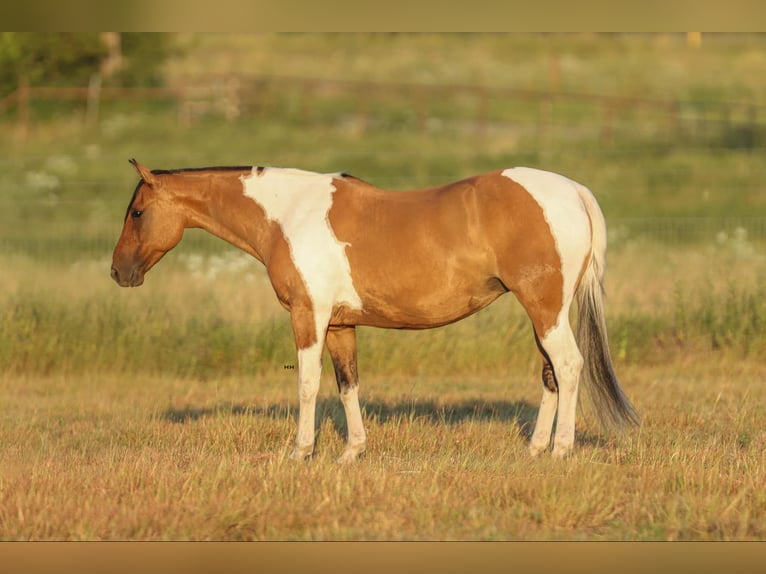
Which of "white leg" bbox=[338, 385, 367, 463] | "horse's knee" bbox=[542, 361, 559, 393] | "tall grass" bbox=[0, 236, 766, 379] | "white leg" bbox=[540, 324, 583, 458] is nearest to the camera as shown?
"white leg" bbox=[540, 324, 583, 458]

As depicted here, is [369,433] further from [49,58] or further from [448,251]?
[49,58]

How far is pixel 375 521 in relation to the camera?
679cm

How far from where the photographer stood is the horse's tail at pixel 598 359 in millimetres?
8469

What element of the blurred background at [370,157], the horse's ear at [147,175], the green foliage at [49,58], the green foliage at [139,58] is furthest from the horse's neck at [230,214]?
the green foliage at [139,58]

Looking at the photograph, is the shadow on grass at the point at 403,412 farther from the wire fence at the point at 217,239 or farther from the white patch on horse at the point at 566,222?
the wire fence at the point at 217,239

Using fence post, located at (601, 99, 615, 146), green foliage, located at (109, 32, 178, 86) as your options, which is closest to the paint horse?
fence post, located at (601, 99, 615, 146)

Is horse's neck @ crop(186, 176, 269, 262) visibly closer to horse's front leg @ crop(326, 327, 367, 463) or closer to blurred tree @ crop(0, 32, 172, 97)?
horse's front leg @ crop(326, 327, 367, 463)

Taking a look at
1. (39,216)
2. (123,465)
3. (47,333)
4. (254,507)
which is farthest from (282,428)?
(39,216)

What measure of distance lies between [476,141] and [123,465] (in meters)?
23.9

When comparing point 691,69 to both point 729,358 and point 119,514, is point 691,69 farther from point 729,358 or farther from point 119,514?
point 119,514

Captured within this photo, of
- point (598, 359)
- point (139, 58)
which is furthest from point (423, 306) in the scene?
point (139, 58)

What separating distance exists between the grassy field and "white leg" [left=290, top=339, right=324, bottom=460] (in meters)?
0.27

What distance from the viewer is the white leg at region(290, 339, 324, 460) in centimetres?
845

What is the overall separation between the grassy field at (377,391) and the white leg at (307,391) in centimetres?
27
